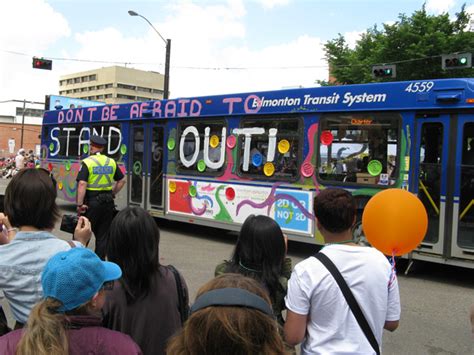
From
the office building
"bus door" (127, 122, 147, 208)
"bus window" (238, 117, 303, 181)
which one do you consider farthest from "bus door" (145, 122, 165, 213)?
the office building

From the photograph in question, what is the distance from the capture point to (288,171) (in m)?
8.35

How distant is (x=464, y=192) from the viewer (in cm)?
668

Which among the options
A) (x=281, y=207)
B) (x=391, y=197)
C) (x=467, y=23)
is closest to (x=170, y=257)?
(x=281, y=207)

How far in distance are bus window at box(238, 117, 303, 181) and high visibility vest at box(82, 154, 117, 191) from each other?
3.23 metres

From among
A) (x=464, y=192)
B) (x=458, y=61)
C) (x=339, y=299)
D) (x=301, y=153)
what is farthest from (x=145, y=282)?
(x=458, y=61)

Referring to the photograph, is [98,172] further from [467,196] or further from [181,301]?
[467,196]

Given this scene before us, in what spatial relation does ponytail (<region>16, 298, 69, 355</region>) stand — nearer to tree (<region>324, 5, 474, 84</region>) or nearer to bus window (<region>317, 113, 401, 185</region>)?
bus window (<region>317, 113, 401, 185</region>)

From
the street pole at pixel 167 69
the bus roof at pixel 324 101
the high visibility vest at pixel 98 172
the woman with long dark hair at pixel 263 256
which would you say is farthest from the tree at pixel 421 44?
the woman with long dark hair at pixel 263 256

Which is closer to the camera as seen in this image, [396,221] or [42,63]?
[396,221]

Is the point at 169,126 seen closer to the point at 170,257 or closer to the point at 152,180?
the point at 152,180

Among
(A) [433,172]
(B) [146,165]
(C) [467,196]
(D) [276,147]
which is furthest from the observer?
(B) [146,165]

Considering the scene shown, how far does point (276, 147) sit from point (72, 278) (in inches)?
274

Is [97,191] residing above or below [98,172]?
below

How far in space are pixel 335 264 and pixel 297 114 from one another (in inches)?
245
